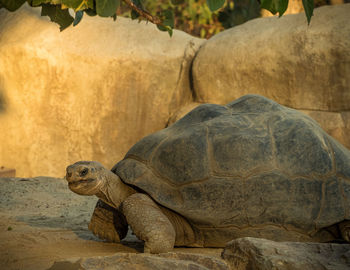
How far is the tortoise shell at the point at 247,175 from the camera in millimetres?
3213

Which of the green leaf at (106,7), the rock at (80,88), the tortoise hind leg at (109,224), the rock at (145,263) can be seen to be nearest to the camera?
the rock at (145,263)

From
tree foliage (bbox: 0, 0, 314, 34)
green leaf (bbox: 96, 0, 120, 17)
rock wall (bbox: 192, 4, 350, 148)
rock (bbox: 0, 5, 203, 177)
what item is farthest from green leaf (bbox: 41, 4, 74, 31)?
rock (bbox: 0, 5, 203, 177)

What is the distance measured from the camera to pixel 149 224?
122 inches

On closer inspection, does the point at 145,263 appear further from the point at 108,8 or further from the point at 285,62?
the point at 285,62

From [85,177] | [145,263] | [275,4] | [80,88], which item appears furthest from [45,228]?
[80,88]

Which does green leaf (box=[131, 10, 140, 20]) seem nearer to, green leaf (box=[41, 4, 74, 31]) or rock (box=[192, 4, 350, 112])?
green leaf (box=[41, 4, 74, 31])

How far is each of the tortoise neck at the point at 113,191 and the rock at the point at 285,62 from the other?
331cm

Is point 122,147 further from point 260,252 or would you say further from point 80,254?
point 260,252

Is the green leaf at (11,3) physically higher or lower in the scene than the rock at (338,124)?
higher

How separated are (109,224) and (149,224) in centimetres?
54

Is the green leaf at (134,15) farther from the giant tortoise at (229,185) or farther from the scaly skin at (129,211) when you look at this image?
the scaly skin at (129,211)

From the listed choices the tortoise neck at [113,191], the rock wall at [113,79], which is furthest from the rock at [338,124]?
the tortoise neck at [113,191]

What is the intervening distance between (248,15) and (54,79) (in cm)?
459

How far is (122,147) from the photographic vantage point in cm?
691
